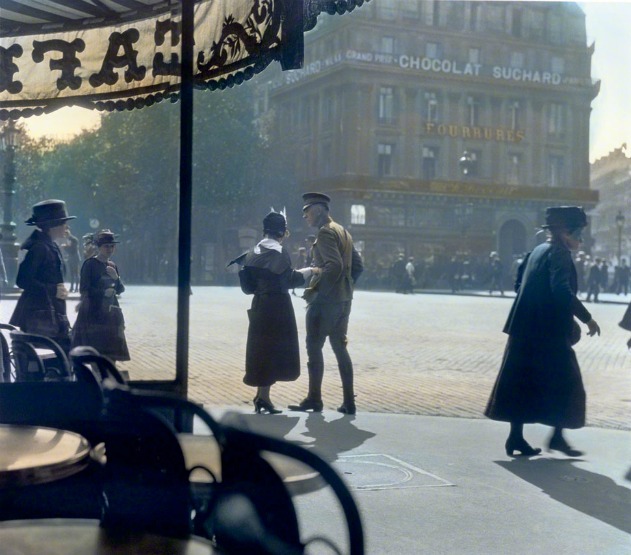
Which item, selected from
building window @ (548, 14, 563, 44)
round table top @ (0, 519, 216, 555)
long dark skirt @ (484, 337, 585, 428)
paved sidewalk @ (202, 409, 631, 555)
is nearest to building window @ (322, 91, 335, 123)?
building window @ (548, 14, 563, 44)

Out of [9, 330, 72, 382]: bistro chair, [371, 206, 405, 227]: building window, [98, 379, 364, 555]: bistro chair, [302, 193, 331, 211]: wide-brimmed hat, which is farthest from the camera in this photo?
[371, 206, 405, 227]: building window

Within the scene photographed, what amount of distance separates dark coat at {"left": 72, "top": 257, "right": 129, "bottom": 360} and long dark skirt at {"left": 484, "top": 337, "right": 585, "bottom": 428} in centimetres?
389

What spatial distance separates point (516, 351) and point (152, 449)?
14.7 ft

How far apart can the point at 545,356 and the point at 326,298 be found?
6.90ft

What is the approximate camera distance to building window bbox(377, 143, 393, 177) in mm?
56719

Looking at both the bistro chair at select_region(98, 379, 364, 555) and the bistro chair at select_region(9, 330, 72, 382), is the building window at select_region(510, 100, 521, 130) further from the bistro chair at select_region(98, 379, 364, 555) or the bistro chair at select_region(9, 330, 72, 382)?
the bistro chair at select_region(98, 379, 364, 555)

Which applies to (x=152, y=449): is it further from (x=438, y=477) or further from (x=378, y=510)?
(x=438, y=477)

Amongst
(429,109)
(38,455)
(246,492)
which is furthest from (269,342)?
(429,109)

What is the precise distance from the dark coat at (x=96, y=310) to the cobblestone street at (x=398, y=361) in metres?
1.03

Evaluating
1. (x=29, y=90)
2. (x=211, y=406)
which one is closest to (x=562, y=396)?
(x=211, y=406)

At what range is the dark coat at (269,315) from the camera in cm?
765

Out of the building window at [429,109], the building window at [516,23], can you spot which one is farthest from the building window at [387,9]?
the building window at [516,23]

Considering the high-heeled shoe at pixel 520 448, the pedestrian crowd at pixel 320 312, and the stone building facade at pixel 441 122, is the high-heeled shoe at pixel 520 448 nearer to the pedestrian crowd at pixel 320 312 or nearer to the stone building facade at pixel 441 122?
the pedestrian crowd at pixel 320 312

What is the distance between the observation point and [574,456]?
6.41 m
